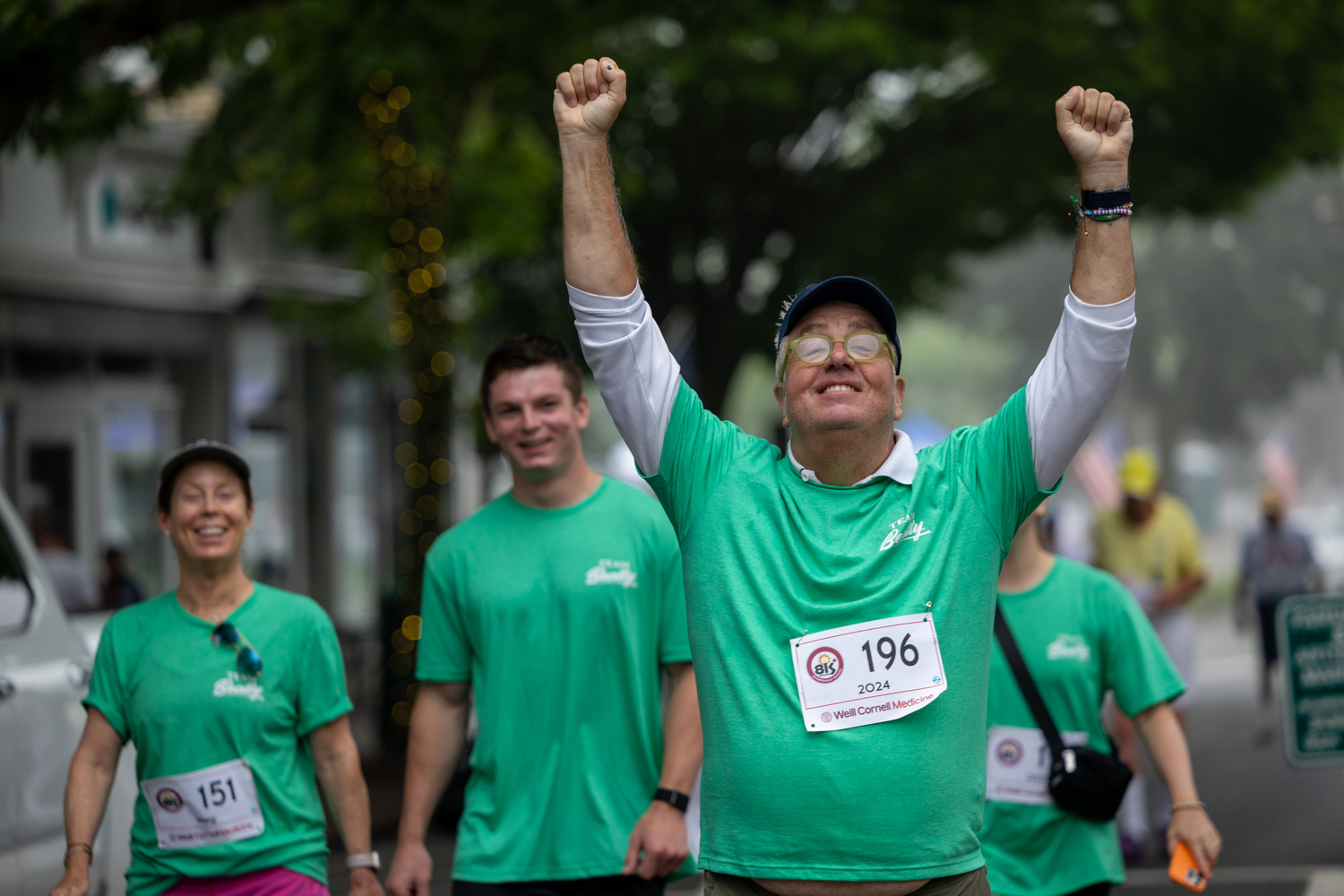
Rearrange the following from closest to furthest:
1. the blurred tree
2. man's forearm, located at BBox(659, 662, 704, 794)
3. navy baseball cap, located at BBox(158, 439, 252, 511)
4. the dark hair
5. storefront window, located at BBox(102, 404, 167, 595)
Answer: man's forearm, located at BBox(659, 662, 704, 794) < navy baseball cap, located at BBox(158, 439, 252, 511) < the dark hair < the blurred tree < storefront window, located at BBox(102, 404, 167, 595)

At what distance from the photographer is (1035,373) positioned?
287 centimetres

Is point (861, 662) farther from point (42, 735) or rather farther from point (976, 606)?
point (42, 735)

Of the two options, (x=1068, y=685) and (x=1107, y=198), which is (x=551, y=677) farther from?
(x=1107, y=198)

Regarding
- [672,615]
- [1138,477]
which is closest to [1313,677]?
[1138,477]

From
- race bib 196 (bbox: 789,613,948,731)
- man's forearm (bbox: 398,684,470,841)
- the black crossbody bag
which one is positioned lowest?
the black crossbody bag

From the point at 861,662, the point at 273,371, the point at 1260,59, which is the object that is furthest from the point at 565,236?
the point at 273,371

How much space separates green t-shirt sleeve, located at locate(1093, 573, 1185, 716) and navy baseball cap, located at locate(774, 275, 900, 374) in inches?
74.0

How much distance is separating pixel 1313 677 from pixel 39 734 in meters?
6.16

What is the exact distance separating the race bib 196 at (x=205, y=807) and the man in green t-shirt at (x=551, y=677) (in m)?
0.40

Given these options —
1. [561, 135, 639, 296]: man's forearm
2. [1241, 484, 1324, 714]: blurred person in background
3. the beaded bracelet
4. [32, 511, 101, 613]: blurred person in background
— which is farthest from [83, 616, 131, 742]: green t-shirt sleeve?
[1241, 484, 1324, 714]: blurred person in background

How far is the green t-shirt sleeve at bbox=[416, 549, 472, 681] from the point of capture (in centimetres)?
410

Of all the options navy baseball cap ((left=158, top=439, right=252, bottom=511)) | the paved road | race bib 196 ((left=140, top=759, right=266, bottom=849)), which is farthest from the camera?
the paved road

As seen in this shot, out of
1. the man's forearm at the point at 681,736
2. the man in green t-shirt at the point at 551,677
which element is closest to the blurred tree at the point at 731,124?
the man in green t-shirt at the point at 551,677

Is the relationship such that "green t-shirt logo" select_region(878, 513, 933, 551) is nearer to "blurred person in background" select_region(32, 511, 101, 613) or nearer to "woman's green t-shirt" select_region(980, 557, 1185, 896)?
"woman's green t-shirt" select_region(980, 557, 1185, 896)
